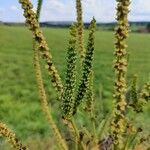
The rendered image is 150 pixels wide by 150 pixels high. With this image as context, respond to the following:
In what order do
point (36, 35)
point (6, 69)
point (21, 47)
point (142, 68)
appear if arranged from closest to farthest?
point (36, 35) < point (6, 69) < point (142, 68) < point (21, 47)

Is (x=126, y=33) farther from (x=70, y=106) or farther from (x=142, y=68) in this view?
(x=142, y=68)

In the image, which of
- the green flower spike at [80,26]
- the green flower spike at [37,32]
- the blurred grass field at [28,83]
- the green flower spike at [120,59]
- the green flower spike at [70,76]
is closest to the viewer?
the green flower spike at [120,59]

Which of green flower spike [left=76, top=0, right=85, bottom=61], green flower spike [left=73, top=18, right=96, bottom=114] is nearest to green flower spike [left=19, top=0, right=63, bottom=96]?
green flower spike [left=73, top=18, right=96, bottom=114]

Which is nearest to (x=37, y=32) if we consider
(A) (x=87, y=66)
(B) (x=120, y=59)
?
(B) (x=120, y=59)

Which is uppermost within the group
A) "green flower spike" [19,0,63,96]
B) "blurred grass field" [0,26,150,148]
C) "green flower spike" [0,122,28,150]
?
"green flower spike" [19,0,63,96]

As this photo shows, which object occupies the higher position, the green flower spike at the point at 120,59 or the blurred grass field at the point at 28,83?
the green flower spike at the point at 120,59

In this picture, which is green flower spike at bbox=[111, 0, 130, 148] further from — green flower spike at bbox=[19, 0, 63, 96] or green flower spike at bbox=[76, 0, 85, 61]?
green flower spike at bbox=[76, 0, 85, 61]

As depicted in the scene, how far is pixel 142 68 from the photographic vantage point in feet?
76.6

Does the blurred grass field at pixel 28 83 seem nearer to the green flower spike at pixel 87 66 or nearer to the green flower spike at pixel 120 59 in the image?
the green flower spike at pixel 87 66

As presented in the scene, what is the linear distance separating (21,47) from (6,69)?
12.1 meters

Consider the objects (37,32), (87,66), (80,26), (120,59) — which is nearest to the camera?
(120,59)

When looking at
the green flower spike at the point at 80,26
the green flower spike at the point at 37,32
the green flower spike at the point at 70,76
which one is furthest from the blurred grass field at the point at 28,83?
the green flower spike at the point at 37,32

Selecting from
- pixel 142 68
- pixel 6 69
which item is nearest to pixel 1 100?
pixel 6 69

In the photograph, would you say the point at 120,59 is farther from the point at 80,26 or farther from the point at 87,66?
the point at 80,26
